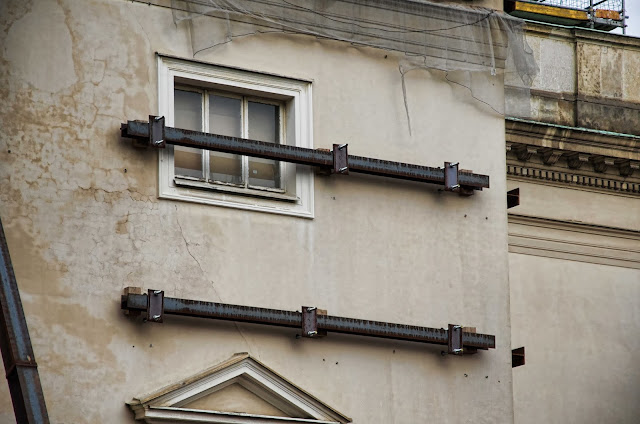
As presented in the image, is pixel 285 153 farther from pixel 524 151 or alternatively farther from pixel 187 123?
pixel 524 151

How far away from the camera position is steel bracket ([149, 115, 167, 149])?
20047 mm

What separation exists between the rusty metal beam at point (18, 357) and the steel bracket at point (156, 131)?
3194 mm

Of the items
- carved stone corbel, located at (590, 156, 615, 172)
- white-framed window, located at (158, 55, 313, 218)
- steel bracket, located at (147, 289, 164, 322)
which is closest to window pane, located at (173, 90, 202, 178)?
white-framed window, located at (158, 55, 313, 218)

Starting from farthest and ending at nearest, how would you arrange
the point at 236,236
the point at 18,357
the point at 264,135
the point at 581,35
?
the point at 581,35 < the point at 264,135 < the point at 236,236 < the point at 18,357

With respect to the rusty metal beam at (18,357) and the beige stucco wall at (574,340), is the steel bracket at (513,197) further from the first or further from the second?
the rusty metal beam at (18,357)

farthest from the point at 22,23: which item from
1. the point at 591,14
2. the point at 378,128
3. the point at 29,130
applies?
the point at 591,14

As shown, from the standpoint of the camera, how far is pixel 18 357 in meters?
17.0

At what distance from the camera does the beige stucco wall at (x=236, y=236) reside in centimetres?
1939

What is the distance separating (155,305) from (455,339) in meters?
4.18

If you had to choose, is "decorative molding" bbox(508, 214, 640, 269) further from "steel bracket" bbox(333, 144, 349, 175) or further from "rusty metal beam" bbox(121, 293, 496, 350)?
"steel bracket" bbox(333, 144, 349, 175)

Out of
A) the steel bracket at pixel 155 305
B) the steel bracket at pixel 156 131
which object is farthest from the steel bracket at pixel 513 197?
the steel bracket at pixel 155 305

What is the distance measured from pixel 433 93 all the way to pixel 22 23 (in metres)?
5.82

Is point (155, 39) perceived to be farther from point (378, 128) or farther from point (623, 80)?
point (623, 80)

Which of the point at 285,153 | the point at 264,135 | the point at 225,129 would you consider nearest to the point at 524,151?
the point at 264,135
